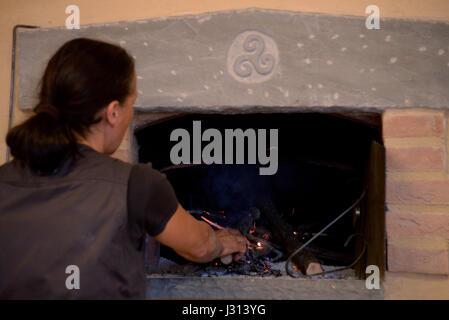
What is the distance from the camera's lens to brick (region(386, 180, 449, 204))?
132cm

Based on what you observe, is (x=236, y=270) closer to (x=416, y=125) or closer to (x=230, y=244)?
(x=230, y=244)

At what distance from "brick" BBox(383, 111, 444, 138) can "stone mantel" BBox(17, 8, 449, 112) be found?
0.14 feet

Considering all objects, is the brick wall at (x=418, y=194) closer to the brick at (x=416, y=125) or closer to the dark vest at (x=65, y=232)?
the brick at (x=416, y=125)

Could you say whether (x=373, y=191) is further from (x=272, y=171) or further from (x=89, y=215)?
(x=89, y=215)

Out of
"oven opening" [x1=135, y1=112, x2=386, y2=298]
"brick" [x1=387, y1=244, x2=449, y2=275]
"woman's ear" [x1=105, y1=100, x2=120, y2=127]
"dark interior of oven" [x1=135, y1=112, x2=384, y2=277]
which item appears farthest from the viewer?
"dark interior of oven" [x1=135, y1=112, x2=384, y2=277]

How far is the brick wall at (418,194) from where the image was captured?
1318 mm

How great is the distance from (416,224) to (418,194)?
114mm

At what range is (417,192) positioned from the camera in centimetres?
132

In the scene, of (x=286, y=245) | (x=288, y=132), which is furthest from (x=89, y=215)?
(x=288, y=132)

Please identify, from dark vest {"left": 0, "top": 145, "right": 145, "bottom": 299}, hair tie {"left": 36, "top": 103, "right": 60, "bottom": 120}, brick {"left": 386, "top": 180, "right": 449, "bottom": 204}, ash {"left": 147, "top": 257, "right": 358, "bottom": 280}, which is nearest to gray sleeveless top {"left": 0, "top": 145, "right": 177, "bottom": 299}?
dark vest {"left": 0, "top": 145, "right": 145, "bottom": 299}

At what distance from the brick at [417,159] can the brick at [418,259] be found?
0.30 meters

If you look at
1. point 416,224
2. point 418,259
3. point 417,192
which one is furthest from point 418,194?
point 418,259

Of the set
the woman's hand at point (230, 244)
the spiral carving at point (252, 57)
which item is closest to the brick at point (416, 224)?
the woman's hand at point (230, 244)

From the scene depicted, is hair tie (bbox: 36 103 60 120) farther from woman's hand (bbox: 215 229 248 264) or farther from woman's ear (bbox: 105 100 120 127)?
woman's hand (bbox: 215 229 248 264)
